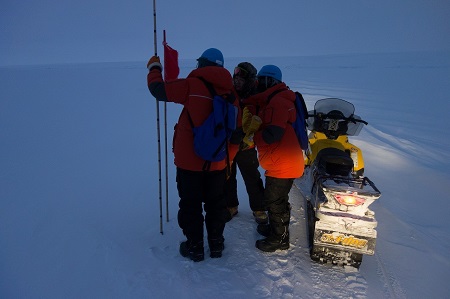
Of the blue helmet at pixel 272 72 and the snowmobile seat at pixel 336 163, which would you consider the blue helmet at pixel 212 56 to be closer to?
the blue helmet at pixel 272 72

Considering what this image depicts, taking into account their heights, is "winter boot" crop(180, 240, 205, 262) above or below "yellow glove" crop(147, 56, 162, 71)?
below

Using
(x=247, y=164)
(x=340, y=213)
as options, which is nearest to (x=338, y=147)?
(x=340, y=213)

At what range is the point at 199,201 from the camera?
285cm

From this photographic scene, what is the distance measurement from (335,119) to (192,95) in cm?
224

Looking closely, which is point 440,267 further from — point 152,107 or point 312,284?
point 152,107

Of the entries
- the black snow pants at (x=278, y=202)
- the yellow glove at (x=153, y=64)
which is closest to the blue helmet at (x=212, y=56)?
the yellow glove at (x=153, y=64)

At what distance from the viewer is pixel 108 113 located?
10.4 metres

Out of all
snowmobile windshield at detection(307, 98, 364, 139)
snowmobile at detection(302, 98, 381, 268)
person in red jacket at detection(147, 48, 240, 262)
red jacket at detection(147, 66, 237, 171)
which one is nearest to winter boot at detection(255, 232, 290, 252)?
snowmobile at detection(302, 98, 381, 268)

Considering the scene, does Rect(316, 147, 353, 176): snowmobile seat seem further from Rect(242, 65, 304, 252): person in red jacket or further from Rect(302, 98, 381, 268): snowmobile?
Rect(242, 65, 304, 252): person in red jacket

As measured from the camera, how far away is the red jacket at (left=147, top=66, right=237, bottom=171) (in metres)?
2.49

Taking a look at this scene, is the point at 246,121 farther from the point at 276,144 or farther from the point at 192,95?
the point at 192,95

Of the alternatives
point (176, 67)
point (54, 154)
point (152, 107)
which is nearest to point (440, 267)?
point (176, 67)

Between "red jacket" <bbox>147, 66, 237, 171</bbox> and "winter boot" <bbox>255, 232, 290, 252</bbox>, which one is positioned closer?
"red jacket" <bbox>147, 66, 237, 171</bbox>

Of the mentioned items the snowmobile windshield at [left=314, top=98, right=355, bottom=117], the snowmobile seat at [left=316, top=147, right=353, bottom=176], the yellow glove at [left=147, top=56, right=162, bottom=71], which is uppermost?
the yellow glove at [left=147, top=56, right=162, bottom=71]
